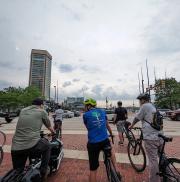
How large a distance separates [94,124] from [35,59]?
116061 mm

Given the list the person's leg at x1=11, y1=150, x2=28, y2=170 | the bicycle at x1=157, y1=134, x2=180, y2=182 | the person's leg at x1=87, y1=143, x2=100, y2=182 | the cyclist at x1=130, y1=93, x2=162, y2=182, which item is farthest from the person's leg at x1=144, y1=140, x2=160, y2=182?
the person's leg at x1=11, y1=150, x2=28, y2=170

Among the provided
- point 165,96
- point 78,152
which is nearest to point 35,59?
point 165,96

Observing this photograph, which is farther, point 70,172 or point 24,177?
point 70,172

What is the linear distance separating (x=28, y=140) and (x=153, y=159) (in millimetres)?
2305

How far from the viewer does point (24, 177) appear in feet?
10.9

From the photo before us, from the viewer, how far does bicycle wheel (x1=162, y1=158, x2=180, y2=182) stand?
3.97 meters

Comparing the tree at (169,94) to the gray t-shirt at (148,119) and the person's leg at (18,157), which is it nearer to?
the gray t-shirt at (148,119)

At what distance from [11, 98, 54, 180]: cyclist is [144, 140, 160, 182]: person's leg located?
1915 mm

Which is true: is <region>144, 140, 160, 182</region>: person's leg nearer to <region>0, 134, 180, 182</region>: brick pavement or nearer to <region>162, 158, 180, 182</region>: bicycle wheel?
<region>162, 158, 180, 182</region>: bicycle wheel

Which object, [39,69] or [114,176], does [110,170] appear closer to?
[114,176]

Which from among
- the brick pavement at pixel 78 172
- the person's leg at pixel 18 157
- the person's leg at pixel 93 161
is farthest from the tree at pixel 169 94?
the person's leg at pixel 18 157

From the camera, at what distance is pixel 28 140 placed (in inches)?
168

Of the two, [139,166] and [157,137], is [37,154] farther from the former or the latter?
[139,166]

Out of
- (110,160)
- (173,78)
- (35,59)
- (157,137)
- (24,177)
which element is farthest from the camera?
(35,59)
